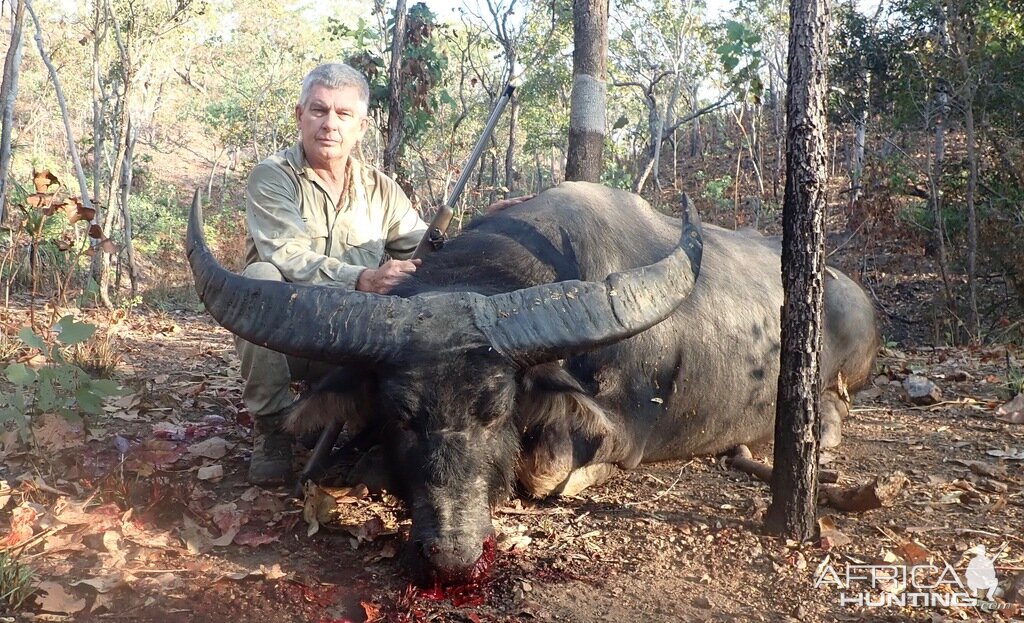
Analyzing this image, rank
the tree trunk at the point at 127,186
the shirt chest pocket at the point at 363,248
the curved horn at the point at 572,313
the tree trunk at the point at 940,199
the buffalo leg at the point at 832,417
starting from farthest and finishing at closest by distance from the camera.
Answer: the tree trunk at the point at 127,186, the tree trunk at the point at 940,199, the buffalo leg at the point at 832,417, the shirt chest pocket at the point at 363,248, the curved horn at the point at 572,313

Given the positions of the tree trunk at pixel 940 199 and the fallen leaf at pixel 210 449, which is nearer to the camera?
the fallen leaf at pixel 210 449

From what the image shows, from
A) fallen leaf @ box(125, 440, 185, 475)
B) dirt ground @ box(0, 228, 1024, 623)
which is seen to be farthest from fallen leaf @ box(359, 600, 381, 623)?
fallen leaf @ box(125, 440, 185, 475)

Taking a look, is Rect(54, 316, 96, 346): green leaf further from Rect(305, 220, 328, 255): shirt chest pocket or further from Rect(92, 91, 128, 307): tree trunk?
Rect(92, 91, 128, 307): tree trunk

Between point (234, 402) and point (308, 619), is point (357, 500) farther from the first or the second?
point (234, 402)

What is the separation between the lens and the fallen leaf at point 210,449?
4184 millimetres

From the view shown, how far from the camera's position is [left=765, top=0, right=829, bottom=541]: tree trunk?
9.62ft

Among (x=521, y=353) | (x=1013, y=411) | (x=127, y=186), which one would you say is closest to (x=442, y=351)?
(x=521, y=353)

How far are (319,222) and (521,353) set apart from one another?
174cm

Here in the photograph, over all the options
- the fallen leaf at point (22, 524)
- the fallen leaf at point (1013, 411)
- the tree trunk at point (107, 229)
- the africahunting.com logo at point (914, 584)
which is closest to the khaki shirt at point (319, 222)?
the fallen leaf at point (22, 524)

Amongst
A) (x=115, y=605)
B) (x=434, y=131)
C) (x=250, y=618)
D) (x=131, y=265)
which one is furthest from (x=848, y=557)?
(x=434, y=131)

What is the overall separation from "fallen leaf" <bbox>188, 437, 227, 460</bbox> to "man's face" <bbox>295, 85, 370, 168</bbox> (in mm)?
1581

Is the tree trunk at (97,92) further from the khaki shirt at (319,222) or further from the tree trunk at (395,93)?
the khaki shirt at (319,222)

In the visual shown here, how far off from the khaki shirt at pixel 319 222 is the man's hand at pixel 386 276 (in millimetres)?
138

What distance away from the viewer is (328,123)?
13.5ft
